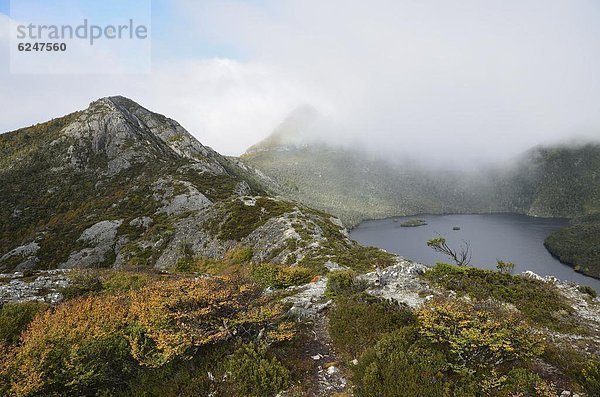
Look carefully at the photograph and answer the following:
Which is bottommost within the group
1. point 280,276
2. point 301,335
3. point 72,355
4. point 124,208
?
point 301,335

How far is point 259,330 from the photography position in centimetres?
1426

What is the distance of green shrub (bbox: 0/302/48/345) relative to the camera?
13.2 meters

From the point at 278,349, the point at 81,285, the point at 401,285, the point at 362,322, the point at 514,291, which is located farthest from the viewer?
the point at 81,285

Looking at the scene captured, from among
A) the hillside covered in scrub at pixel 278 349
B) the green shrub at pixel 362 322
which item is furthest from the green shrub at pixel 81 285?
the green shrub at pixel 362 322

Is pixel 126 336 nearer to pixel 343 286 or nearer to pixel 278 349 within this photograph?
pixel 278 349

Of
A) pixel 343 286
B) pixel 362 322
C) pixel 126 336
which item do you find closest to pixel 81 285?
pixel 126 336

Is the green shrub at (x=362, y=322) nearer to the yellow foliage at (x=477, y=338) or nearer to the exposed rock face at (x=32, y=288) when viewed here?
the yellow foliage at (x=477, y=338)

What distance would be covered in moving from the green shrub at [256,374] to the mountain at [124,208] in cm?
2111

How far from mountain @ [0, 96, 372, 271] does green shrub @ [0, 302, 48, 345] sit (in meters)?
23.2

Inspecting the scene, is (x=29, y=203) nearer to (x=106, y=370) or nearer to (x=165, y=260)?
(x=165, y=260)

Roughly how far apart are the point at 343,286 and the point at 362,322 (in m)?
4.43

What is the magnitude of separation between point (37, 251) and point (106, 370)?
2401 inches

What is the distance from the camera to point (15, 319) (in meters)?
14.1

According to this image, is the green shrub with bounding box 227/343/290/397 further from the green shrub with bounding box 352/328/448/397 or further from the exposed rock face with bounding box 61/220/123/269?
the exposed rock face with bounding box 61/220/123/269
